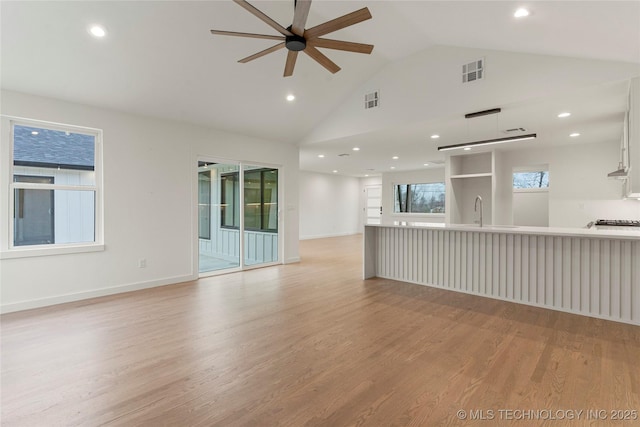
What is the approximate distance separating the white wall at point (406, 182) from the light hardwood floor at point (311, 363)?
675 cm

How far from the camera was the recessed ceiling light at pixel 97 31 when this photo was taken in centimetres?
319

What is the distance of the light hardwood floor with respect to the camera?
6.24 feet

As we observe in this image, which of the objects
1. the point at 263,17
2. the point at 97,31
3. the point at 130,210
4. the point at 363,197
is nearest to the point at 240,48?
the point at 97,31

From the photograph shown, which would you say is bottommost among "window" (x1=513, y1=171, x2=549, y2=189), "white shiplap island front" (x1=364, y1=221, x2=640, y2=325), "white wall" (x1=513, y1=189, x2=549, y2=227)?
"white shiplap island front" (x1=364, y1=221, x2=640, y2=325)

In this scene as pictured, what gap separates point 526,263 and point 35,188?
248 inches

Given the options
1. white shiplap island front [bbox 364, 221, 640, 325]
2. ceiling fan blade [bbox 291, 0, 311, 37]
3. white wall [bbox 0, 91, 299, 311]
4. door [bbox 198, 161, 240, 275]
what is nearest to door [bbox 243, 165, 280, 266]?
door [bbox 198, 161, 240, 275]

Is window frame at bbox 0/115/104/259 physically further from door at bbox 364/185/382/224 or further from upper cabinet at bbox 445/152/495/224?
door at bbox 364/185/382/224

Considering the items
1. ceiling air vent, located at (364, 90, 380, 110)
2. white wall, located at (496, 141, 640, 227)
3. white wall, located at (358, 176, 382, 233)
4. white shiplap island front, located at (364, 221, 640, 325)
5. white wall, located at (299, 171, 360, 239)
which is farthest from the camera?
white wall, located at (358, 176, 382, 233)

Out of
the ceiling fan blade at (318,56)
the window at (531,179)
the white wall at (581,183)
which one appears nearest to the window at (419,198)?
the window at (531,179)

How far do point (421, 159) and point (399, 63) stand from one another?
4.08 m

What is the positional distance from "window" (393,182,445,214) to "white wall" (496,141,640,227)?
3236mm

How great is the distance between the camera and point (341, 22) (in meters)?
2.41

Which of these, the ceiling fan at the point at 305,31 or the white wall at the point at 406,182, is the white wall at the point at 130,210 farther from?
the white wall at the point at 406,182

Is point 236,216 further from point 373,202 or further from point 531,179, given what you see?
point 531,179
